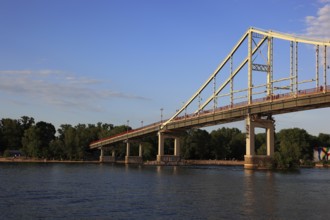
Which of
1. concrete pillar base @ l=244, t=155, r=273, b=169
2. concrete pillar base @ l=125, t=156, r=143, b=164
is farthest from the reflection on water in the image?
concrete pillar base @ l=125, t=156, r=143, b=164

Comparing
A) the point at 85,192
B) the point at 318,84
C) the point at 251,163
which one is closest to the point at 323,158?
the point at 251,163

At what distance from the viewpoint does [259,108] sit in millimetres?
104500

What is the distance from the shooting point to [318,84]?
9031 cm

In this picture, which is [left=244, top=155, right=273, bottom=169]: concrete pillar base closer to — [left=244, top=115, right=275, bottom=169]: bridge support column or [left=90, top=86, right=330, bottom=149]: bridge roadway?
[left=244, top=115, right=275, bottom=169]: bridge support column

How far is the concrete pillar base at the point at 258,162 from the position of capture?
353 ft

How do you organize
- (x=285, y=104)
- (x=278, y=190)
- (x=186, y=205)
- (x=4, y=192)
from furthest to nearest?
(x=285, y=104)
(x=278, y=190)
(x=4, y=192)
(x=186, y=205)

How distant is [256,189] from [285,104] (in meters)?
44.0

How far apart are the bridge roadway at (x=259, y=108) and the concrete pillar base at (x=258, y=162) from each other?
381 inches

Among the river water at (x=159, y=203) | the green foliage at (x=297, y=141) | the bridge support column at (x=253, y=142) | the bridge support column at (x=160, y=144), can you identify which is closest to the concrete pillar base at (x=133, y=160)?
the bridge support column at (x=160, y=144)

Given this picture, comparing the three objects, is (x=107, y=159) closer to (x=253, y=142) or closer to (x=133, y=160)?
(x=133, y=160)

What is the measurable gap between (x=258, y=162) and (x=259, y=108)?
12707mm

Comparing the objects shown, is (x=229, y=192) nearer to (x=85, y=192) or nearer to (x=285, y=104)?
(x=85, y=192)

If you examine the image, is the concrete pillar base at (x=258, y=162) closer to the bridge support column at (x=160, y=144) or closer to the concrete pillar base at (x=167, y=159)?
the bridge support column at (x=160, y=144)

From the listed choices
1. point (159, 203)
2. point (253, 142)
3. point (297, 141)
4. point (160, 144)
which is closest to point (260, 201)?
point (159, 203)
